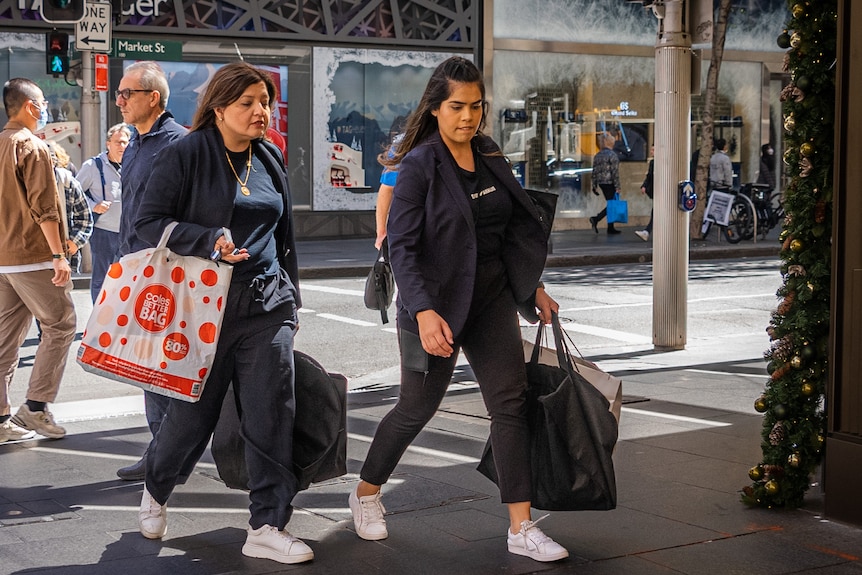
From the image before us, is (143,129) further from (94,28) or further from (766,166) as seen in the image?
(766,166)

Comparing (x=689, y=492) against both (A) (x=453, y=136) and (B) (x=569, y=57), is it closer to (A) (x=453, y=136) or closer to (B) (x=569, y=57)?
(A) (x=453, y=136)

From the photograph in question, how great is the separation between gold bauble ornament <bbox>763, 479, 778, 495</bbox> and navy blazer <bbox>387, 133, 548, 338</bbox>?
1349 mm

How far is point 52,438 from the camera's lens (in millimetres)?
7090

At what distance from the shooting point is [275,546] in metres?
4.59

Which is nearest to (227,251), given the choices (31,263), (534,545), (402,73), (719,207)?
(534,545)

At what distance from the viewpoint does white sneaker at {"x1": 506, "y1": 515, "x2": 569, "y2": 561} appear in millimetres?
4520

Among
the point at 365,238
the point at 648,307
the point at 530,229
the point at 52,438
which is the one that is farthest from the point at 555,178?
the point at 530,229

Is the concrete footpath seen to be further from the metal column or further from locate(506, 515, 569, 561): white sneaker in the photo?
the metal column

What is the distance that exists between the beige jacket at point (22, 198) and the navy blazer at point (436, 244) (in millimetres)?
2939

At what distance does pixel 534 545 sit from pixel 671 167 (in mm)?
6269

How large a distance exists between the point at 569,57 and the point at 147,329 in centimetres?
2380

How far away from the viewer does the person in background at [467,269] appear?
459 cm

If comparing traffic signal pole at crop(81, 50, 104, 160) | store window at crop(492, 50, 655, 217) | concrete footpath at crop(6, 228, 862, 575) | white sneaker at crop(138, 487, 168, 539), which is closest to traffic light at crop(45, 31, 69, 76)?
traffic signal pole at crop(81, 50, 104, 160)

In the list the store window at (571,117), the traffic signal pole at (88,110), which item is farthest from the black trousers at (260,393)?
the store window at (571,117)
